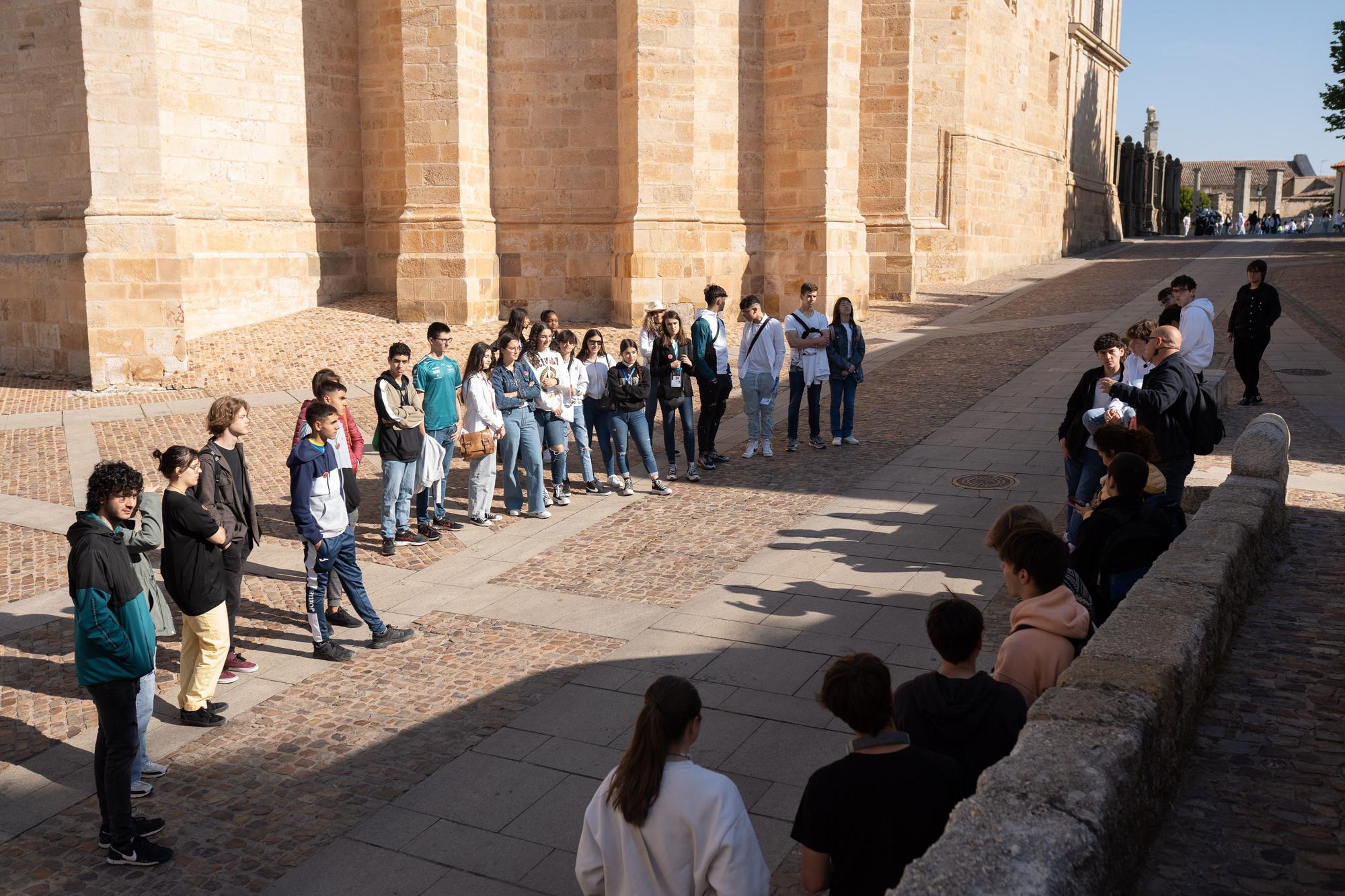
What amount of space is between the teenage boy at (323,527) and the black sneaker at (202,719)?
38.3 inches

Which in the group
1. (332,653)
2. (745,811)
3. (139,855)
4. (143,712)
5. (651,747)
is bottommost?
(139,855)

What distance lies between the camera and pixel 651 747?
10.7 feet

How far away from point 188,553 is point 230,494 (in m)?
0.60

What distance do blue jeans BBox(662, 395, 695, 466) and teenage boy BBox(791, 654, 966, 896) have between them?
819 cm

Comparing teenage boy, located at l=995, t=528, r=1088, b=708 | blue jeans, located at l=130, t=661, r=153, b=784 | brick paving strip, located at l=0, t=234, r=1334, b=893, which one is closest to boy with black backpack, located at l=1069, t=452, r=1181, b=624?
teenage boy, located at l=995, t=528, r=1088, b=708

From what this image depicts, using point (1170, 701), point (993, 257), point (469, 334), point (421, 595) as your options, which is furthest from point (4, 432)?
point (993, 257)

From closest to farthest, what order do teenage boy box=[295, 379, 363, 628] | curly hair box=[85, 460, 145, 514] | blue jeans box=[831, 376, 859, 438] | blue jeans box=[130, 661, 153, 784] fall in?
curly hair box=[85, 460, 145, 514]
blue jeans box=[130, 661, 153, 784]
teenage boy box=[295, 379, 363, 628]
blue jeans box=[831, 376, 859, 438]

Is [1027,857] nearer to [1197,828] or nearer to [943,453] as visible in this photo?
[1197,828]

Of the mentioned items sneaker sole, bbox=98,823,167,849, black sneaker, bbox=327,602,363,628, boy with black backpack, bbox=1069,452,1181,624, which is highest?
boy with black backpack, bbox=1069,452,1181,624

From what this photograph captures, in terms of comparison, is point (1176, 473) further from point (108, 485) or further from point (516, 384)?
point (108, 485)

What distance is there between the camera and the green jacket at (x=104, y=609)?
16.5 ft

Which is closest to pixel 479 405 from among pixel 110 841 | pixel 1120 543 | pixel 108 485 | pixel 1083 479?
pixel 108 485

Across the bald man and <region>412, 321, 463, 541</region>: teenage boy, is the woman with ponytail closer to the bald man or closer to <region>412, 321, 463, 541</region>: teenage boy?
the bald man

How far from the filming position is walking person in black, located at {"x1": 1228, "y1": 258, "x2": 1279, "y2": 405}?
13.3m
